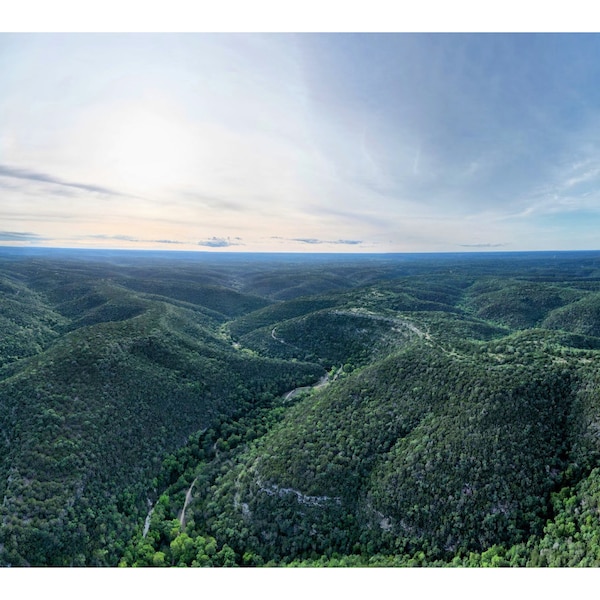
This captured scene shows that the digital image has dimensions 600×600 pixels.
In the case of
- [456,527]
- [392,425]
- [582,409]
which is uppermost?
[582,409]

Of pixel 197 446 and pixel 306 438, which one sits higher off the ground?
pixel 306 438

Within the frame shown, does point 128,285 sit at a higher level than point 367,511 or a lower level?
higher

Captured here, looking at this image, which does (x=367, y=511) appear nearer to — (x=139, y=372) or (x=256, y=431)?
(x=256, y=431)

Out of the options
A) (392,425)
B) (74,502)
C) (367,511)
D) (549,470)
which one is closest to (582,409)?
(549,470)

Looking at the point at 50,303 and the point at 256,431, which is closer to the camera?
the point at 256,431

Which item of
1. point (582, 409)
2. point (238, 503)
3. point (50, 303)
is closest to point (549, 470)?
point (582, 409)

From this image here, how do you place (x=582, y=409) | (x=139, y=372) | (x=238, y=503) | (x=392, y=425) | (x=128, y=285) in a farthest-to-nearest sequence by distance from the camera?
(x=128, y=285) < (x=139, y=372) < (x=392, y=425) < (x=238, y=503) < (x=582, y=409)

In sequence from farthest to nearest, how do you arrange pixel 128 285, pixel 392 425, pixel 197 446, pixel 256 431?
pixel 128 285 < pixel 256 431 < pixel 197 446 < pixel 392 425

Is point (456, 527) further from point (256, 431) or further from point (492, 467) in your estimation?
point (256, 431)

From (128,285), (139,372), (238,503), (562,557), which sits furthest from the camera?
(128,285)

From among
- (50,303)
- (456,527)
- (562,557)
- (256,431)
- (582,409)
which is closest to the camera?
(562,557)
